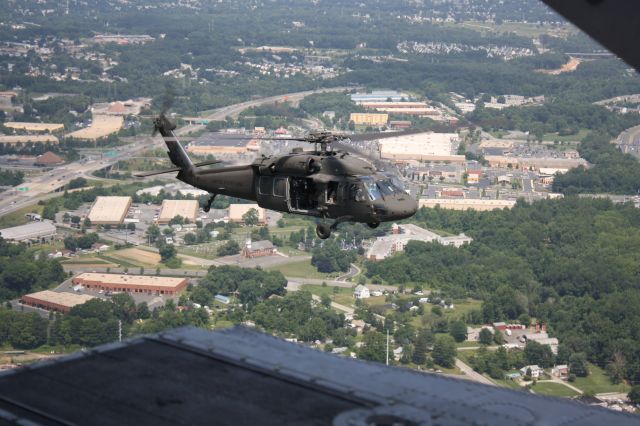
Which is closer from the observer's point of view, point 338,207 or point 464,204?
point 338,207

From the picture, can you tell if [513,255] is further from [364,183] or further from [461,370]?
[364,183]

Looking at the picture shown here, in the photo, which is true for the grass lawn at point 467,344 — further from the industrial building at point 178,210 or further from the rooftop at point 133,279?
the industrial building at point 178,210

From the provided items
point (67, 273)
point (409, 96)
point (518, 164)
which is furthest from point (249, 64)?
point (67, 273)

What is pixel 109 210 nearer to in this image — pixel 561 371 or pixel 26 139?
pixel 26 139

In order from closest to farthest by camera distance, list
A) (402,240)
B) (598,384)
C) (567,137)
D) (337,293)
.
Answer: (598,384), (337,293), (402,240), (567,137)

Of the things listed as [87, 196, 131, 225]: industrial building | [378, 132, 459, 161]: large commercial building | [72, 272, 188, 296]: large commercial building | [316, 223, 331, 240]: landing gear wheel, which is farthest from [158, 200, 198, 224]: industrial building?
[316, 223, 331, 240]: landing gear wheel

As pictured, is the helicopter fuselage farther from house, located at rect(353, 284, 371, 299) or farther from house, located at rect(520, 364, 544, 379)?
house, located at rect(353, 284, 371, 299)

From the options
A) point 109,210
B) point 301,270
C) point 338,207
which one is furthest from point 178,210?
point 338,207
